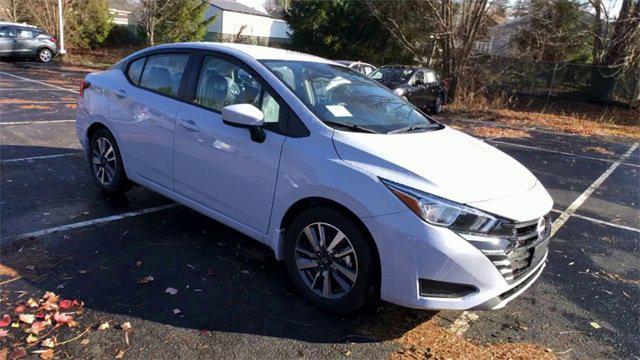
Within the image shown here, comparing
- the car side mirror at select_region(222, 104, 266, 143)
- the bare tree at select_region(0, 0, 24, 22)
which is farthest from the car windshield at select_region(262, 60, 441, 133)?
the bare tree at select_region(0, 0, 24, 22)

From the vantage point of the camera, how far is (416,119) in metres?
4.35

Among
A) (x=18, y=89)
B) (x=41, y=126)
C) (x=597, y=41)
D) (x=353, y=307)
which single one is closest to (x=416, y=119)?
(x=353, y=307)

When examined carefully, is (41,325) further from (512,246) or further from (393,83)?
(393,83)

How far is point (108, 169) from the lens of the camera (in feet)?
17.2

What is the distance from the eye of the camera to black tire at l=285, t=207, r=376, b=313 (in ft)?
10.3

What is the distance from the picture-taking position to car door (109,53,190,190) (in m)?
4.42

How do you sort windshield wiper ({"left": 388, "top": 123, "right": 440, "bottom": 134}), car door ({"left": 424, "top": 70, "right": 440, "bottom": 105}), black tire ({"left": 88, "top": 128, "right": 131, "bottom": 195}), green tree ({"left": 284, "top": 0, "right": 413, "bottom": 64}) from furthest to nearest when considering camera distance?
green tree ({"left": 284, "top": 0, "right": 413, "bottom": 64}) → car door ({"left": 424, "top": 70, "right": 440, "bottom": 105}) → black tire ({"left": 88, "top": 128, "right": 131, "bottom": 195}) → windshield wiper ({"left": 388, "top": 123, "right": 440, "bottom": 134})

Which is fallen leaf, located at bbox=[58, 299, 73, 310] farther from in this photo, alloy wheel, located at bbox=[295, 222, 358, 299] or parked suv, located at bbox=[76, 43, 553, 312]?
alloy wheel, located at bbox=[295, 222, 358, 299]

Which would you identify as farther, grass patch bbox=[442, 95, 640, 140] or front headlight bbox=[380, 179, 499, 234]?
grass patch bbox=[442, 95, 640, 140]

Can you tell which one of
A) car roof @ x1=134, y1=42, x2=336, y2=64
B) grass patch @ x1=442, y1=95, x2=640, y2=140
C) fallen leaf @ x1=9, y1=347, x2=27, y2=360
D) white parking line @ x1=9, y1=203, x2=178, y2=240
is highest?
car roof @ x1=134, y1=42, x2=336, y2=64

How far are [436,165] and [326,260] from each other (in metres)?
0.97

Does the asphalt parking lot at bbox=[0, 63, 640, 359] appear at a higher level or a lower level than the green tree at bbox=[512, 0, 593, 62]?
lower

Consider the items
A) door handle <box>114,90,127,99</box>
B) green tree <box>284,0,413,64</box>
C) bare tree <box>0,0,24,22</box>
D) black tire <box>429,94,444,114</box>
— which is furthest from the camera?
bare tree <box>0,0,24,22</box>

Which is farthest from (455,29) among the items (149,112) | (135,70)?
(149,112)
